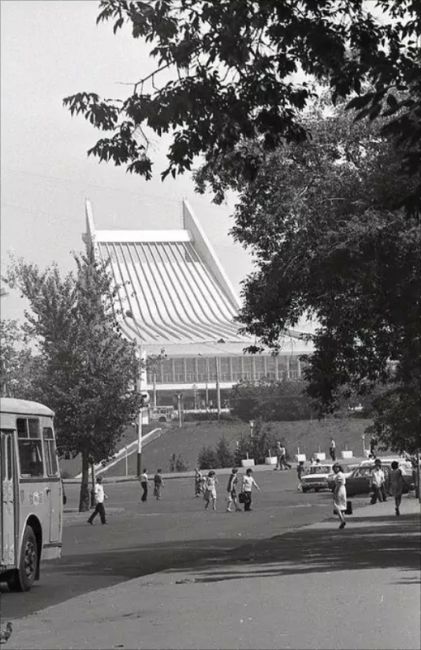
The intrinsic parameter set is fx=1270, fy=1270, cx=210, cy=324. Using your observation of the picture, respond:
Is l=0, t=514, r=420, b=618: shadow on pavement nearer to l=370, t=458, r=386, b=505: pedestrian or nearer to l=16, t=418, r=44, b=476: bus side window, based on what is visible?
l=16, t=418, r=44, b=476: bus side window

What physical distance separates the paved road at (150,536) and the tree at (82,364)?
2.61 meters

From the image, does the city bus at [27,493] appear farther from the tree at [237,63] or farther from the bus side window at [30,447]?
the tree at [237,63]

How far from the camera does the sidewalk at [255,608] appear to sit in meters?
11.3

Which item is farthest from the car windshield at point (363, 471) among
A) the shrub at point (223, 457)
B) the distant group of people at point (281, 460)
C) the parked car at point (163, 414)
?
the parked car at point (163, 414)

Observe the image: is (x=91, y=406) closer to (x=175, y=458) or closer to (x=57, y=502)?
(x=57, y=502)

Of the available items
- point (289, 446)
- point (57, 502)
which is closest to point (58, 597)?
point (57, 502)

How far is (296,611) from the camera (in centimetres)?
1307

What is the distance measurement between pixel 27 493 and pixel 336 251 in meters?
5.74

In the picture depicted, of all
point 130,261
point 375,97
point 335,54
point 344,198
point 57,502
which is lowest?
point 57,502

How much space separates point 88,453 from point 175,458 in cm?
4201

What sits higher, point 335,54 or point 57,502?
point 335,54

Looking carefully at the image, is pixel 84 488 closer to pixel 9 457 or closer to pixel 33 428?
pixel 33 428

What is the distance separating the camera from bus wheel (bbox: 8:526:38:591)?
17.0 metres

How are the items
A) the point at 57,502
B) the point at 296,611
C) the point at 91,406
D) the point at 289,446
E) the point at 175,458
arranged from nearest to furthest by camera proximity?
the point at 296,611 < the point at 57,502 < the point at 91,406 < the point at 175,458 < the point at 289,446
